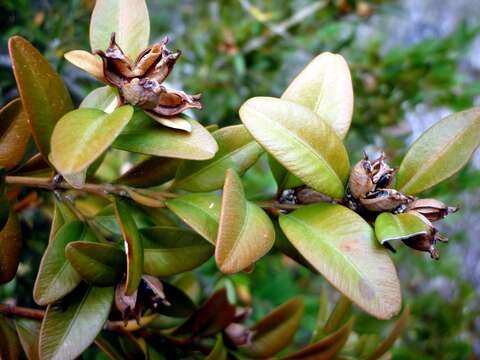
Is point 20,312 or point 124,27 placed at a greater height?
point 124,27

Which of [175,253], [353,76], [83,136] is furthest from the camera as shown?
[353,76]

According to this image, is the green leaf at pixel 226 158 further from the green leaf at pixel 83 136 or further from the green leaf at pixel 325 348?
Answer: the green leaf at pixel 325 348

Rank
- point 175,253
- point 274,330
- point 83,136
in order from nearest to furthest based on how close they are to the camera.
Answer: point 83,136
point 175,253
point 274,330

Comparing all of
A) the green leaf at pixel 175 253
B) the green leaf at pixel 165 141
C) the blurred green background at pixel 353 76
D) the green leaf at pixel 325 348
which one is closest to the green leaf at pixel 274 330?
the green leaf at pixel 325 348

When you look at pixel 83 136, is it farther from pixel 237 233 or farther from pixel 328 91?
pixel 328 91

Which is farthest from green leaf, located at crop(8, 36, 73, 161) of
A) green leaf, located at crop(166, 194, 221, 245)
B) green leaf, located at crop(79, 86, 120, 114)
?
green leaf, located at crop(166, 194, 221, 245)

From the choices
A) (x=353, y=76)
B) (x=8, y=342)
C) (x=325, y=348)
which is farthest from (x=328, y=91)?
(x=353, y=76)
